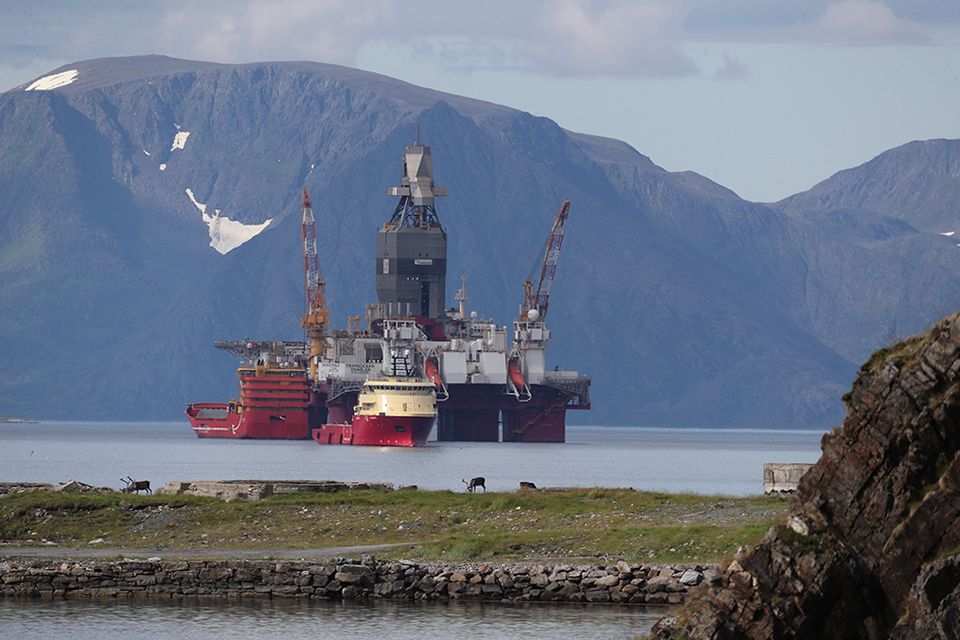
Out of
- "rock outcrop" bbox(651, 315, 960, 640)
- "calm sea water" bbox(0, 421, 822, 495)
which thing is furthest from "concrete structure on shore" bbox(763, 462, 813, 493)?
"calm sea water" bbox(0, 421, 822, 495)

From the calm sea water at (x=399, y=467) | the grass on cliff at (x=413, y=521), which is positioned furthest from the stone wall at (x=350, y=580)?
the calm sea water at (x=399, y=467)

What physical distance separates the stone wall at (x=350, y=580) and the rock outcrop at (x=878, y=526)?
56.3 ft

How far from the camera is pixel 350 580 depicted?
4503 cm

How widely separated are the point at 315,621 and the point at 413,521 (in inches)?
587

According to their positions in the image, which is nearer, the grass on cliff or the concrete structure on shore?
the grass on cliff

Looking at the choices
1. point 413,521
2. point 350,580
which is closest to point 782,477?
point 413,521

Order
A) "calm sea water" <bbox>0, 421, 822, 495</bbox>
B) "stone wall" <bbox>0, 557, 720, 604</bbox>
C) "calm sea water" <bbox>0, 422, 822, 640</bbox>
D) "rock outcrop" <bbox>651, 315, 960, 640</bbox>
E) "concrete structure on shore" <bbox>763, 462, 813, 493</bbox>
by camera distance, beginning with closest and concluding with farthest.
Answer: "rock outcrop" <bbox>651, 315, 960, 640</bbox> < "calm sea water" <bbox>0, 422, 822, 640</bbox> < "stone wall" <bbox>0, 557, 720, 604</bbox> < "concrete structure on shore" <bbox>763, 462, 813, 493</bbox> < "calm sea water" <bbox>0, 421, 822, 495</bbox>

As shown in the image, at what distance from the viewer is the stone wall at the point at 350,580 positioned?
43.7 meters

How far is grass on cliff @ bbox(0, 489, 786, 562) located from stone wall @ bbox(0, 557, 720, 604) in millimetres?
3504

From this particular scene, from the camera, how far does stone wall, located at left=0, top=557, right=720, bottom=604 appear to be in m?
43.7

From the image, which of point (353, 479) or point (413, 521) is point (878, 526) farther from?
point (353, 479)

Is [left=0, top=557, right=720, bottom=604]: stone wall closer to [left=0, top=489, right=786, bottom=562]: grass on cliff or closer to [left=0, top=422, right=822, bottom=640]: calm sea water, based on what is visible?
[left=0, top=422, right=822, bottom=640]: calm sea water

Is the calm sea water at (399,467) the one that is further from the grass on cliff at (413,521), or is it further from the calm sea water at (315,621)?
the calm sea water at (315,621)

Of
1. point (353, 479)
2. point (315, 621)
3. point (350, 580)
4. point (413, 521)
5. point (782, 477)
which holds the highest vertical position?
point (353, 479)
